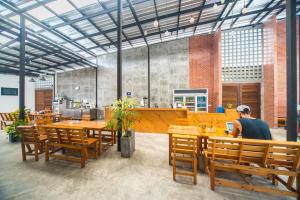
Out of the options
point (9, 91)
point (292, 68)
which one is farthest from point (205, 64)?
point (9, 91)

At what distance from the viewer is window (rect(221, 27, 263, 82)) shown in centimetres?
768

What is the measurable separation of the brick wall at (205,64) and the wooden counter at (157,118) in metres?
3.74

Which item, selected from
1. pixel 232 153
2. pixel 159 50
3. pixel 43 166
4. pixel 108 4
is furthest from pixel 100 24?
pixel 232 153

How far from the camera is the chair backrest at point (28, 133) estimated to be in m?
3.09

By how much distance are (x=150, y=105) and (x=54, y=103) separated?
7.89 meters

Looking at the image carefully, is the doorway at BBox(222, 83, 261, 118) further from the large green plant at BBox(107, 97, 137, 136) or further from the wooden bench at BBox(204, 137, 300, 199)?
the large green plant at BBox(107, 97, 137, 136)

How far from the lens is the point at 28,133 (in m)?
3.17

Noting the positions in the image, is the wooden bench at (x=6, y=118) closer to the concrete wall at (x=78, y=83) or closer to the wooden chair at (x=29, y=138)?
the wooden chair at (x=29, y=138)

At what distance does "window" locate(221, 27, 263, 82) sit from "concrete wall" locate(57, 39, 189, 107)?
2341 mm

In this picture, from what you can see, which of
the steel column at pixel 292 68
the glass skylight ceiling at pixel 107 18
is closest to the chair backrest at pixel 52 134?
the glass skylight ceiling at pixel 107 18

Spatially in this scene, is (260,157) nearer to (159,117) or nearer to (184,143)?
(184,143)

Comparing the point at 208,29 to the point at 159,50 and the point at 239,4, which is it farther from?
the point at 159,50

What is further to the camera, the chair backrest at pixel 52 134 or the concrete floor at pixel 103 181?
the chair backrest at pixel 52 134

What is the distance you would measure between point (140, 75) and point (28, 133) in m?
7.50
